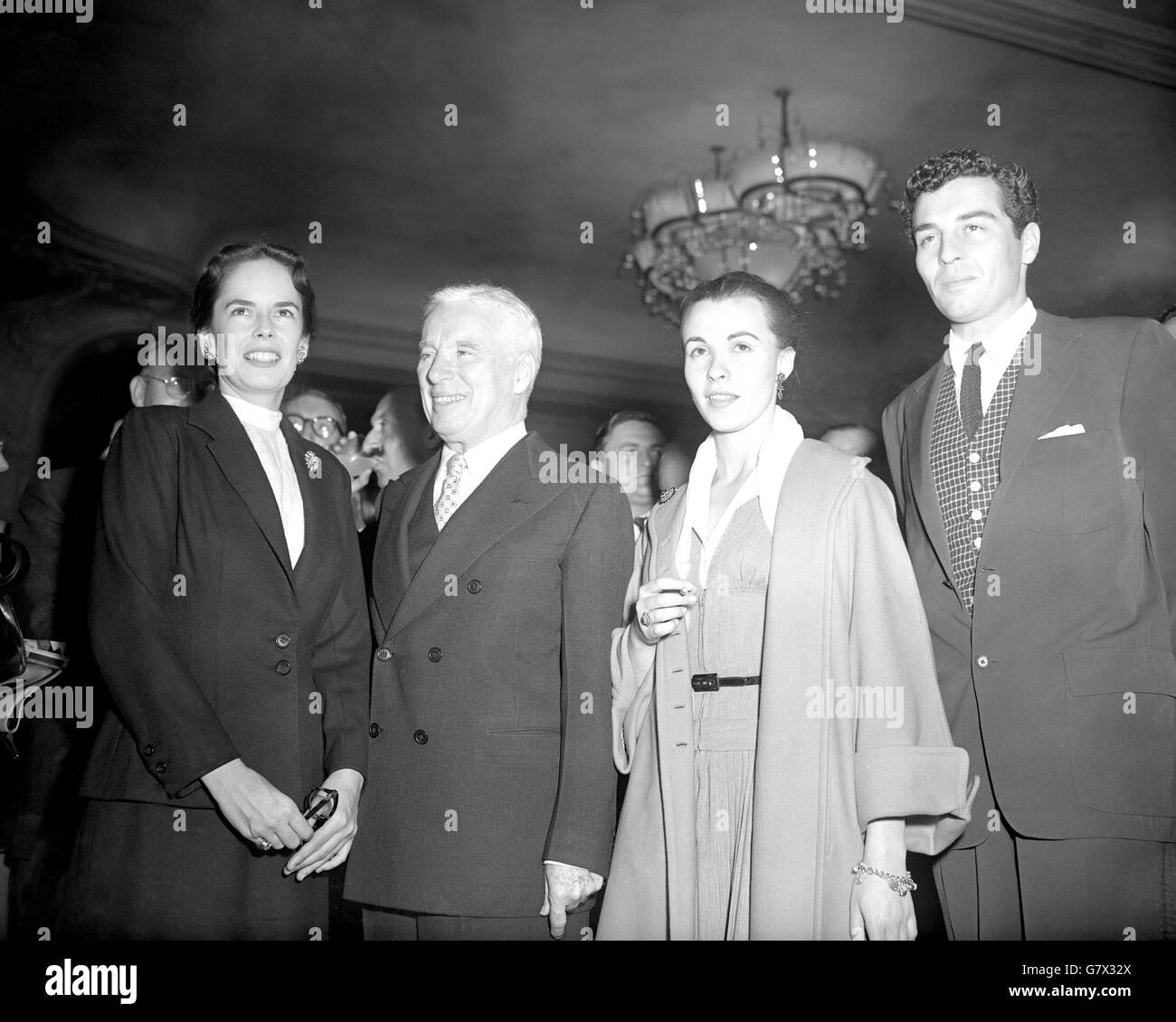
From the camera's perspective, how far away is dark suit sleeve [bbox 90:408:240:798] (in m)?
2.11

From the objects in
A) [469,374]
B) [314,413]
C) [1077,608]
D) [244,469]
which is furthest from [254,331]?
[1077,608]

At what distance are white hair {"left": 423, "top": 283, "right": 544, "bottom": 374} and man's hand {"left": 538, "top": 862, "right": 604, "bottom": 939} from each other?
1.05m

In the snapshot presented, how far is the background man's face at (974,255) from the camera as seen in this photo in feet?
8.10

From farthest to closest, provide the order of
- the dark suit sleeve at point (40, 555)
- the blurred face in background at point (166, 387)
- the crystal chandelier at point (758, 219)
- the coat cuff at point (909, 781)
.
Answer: the crystal chandelier at point (758, 219)
the blurred face in background at point (166, 387)
the dark suit sleeve at point (40, 555)
the coat cuff at point (909, 781)

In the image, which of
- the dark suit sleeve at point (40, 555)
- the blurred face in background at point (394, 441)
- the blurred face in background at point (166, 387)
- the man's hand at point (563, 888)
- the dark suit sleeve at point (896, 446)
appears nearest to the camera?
the man's hand at point (563, 888)

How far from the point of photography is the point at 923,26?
360 cm

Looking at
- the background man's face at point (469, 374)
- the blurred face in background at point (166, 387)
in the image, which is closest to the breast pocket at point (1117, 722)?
the background man's face at point (469, 374)

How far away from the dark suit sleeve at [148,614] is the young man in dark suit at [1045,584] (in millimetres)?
1530

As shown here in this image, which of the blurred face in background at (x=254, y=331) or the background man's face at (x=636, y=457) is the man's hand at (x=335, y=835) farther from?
the background man's face at (x=636, y=457)

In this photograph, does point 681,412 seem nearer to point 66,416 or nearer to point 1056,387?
point 66,416

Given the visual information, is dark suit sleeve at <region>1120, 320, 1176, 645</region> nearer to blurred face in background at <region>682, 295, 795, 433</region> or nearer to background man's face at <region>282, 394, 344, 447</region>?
blurred face in background at <region>682, 295, 795, 433</region>

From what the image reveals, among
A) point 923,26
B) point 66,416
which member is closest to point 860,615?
point 923,26
